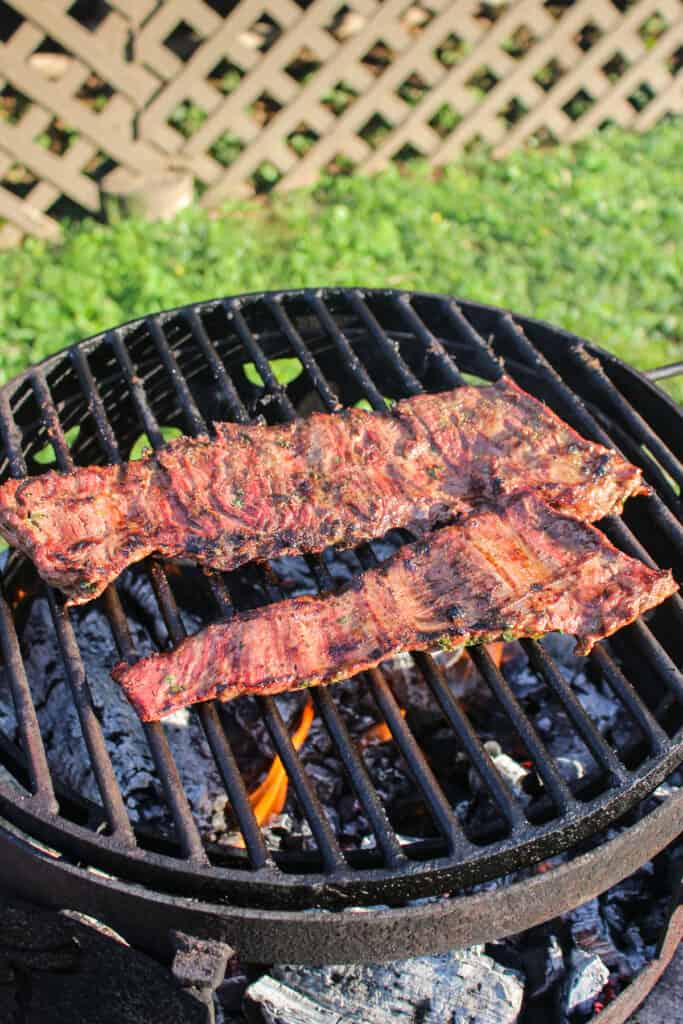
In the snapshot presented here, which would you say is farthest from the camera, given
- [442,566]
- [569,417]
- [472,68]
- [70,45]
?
[472,68]

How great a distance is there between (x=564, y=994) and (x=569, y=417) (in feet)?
6.02

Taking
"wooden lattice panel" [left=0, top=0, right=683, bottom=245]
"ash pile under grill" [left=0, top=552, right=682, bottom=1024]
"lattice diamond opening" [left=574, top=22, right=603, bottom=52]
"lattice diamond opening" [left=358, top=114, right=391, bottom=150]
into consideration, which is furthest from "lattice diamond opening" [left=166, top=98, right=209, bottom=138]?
"ash pile under grill" [left=0, top=552, right=682, bottom=1024]

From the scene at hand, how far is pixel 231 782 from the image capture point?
2.52 m

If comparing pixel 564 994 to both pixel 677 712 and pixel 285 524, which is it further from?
pixel 285 524

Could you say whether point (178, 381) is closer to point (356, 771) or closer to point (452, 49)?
point (356, 771)

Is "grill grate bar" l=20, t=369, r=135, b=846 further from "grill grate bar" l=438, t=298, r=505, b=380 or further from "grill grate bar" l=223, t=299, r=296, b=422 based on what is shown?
"grill grate bar" l=438, t=298, r=505, b=380

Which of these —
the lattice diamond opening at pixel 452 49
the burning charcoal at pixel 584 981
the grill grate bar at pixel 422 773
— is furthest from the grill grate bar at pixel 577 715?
the lattice diamond opening at pixel 452 49

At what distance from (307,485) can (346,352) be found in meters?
0.60

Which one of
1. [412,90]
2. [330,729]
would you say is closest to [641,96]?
[412,90]

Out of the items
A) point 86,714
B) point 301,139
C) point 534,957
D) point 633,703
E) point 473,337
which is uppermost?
point 301,139

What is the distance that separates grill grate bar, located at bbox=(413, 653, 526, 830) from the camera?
2.46m

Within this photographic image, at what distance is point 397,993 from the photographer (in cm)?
280

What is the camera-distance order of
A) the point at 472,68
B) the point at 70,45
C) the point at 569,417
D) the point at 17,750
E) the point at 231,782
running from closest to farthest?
the point at 231,782 → the point at 17,750 → the point at 569,417 → the point at 70,45 → the point at 472,68

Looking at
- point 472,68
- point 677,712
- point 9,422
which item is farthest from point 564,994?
point 472,68
